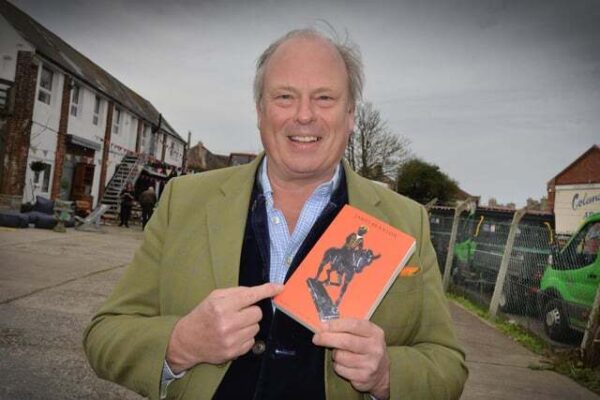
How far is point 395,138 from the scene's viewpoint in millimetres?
31969

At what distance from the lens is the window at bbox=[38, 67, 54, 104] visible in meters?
18.7

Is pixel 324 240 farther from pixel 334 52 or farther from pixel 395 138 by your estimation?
pixel 395 138

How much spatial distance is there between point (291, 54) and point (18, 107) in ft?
Answer: 62.0

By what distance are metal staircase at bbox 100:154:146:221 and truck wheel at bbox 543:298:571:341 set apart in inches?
750

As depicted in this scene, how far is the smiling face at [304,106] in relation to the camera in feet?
6.09

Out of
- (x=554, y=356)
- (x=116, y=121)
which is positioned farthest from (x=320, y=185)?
(x=116, y=121)

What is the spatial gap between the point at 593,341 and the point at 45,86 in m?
20.3

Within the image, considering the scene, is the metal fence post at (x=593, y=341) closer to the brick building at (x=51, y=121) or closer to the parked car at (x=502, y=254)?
the parked car at (x=502, y=254)

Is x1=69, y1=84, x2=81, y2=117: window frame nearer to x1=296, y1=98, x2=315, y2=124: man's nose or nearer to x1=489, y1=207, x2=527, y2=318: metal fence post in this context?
x1=489, y1=207, x2=527, y2=318: metal fence post

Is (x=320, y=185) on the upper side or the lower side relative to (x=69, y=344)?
upper

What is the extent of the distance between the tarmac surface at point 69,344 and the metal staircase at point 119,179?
42.6 feet

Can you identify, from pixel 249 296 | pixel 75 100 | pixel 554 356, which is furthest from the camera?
pixel 75 100

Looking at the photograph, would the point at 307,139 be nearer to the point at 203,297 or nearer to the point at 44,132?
the point at 203,297

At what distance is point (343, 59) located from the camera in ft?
6.44
